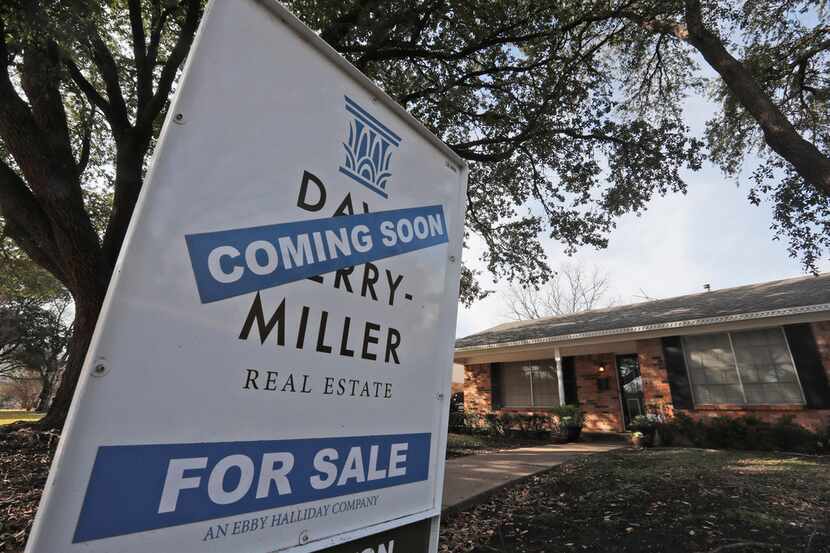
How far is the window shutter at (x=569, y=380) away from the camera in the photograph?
12.9 meters

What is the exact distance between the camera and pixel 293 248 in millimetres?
1170

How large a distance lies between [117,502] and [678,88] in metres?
12.3

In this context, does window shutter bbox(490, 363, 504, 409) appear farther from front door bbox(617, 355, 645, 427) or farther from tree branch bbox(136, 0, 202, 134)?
tree branch bbox(136, 0, 202, 134)

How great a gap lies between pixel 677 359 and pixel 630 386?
249 cm

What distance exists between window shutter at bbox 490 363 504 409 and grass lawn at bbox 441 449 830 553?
8662 mm

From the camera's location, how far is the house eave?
339 inches

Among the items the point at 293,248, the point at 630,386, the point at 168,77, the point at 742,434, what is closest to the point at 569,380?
the point at 630,386

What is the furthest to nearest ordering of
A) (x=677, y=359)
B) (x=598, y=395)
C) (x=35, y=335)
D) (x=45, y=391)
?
(x=45, y=391), (x=35, y=335), (x=598, y=395), (x=677, y=359)

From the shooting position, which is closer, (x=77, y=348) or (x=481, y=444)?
(x=77, y=348)

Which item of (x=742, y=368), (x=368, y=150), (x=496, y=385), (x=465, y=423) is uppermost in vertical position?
(x=742, y=368)

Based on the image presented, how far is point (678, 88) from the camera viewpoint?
9.73 m

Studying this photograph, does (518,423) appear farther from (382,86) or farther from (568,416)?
(382,86)

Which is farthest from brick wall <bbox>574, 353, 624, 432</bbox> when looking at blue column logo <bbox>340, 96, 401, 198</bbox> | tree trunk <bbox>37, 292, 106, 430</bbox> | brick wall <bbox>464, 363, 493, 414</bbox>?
blue column logo <bbox>340, 96, 401, 198</bbox>

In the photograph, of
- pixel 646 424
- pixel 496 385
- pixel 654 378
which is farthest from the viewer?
pixel 496 385
